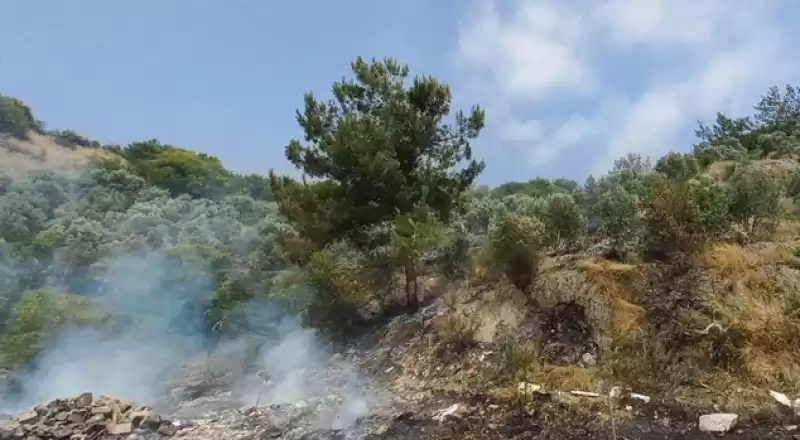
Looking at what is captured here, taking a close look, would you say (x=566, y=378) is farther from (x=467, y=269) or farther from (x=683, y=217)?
(x=467, y=269)

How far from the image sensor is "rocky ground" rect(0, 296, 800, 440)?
664cm

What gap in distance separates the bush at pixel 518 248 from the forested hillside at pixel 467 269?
3cm

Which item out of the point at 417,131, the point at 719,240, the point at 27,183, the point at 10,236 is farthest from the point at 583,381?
the point at 27,183

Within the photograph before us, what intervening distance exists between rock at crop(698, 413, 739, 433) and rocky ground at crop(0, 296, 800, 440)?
0.04 feet

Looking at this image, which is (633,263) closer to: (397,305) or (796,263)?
(796,263)

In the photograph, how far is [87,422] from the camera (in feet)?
27.9

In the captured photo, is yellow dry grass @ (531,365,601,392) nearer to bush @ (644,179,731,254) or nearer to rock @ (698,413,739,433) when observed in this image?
rock @ (698,413,739,433)

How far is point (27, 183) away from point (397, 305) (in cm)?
2440

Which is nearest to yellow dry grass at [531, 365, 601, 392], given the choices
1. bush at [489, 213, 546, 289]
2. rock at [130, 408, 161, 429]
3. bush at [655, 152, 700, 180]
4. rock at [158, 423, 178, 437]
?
bush at [489, 213, 546, 289]

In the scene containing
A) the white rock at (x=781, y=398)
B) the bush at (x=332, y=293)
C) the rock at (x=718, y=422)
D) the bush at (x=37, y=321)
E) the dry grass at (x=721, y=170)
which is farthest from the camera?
the dry grass at (x=721, y=170)

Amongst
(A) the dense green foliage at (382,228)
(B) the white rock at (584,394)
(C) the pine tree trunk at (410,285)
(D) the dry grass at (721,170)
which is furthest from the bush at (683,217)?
(D) the dry grass at (721,170)

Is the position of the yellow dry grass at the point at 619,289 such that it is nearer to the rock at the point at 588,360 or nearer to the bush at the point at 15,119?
the rock at the point at 588,360

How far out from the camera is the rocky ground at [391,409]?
664 cm

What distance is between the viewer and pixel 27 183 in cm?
2992
